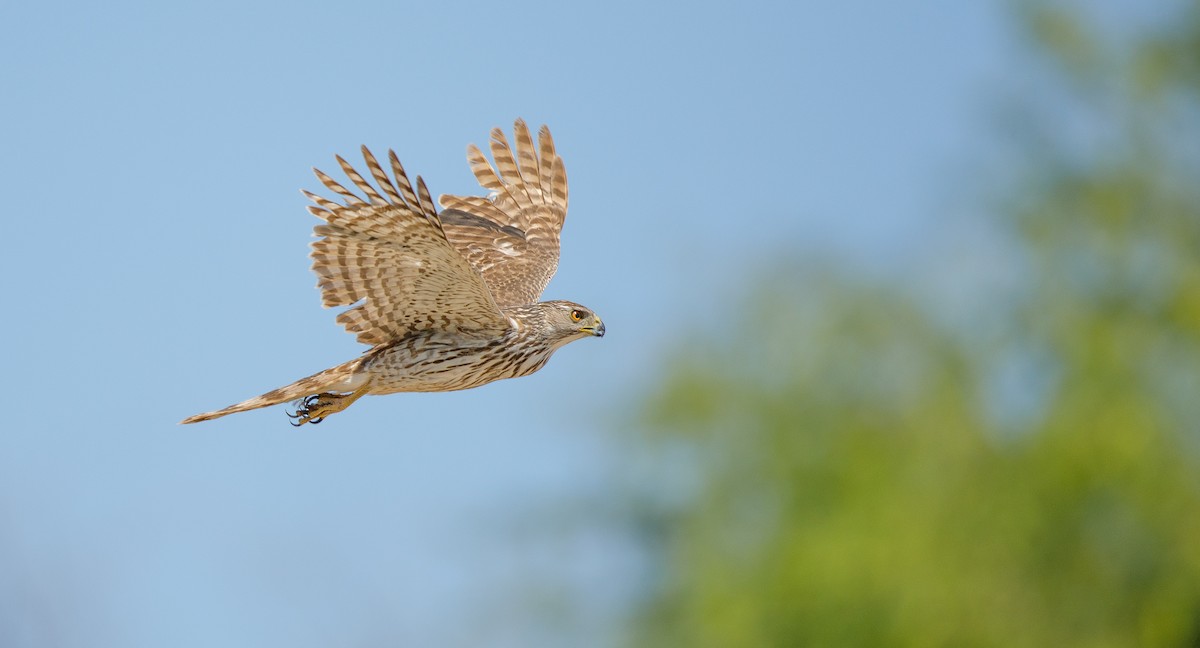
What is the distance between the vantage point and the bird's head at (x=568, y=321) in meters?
9.91

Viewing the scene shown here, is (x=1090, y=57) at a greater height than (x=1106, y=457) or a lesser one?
Result: greater

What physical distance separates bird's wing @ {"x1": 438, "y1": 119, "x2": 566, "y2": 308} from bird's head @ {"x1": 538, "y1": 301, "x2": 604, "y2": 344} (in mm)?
1211

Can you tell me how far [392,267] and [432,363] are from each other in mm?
751

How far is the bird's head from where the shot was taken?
991 centimetres

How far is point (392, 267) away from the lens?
9023 mm

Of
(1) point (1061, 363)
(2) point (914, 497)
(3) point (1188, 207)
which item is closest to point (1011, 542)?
(2) point (914, 497)

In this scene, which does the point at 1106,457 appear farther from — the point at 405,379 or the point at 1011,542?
the point at 405,379

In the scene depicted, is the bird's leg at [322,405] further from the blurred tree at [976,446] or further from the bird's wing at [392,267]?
the blurred tree at [976,446]

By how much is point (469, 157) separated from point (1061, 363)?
1152 cm

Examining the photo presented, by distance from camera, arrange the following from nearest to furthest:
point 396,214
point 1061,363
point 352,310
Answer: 1. point 396,214
2. point 352,310
3. point 1061,363

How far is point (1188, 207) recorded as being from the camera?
22.8 metres

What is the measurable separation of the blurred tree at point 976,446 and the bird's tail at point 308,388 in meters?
9.82

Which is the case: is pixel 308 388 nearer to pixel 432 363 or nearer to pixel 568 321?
pixel 432 363

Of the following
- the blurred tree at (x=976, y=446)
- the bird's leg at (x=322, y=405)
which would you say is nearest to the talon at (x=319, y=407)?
the bird's leg at (x=322, y=405)
